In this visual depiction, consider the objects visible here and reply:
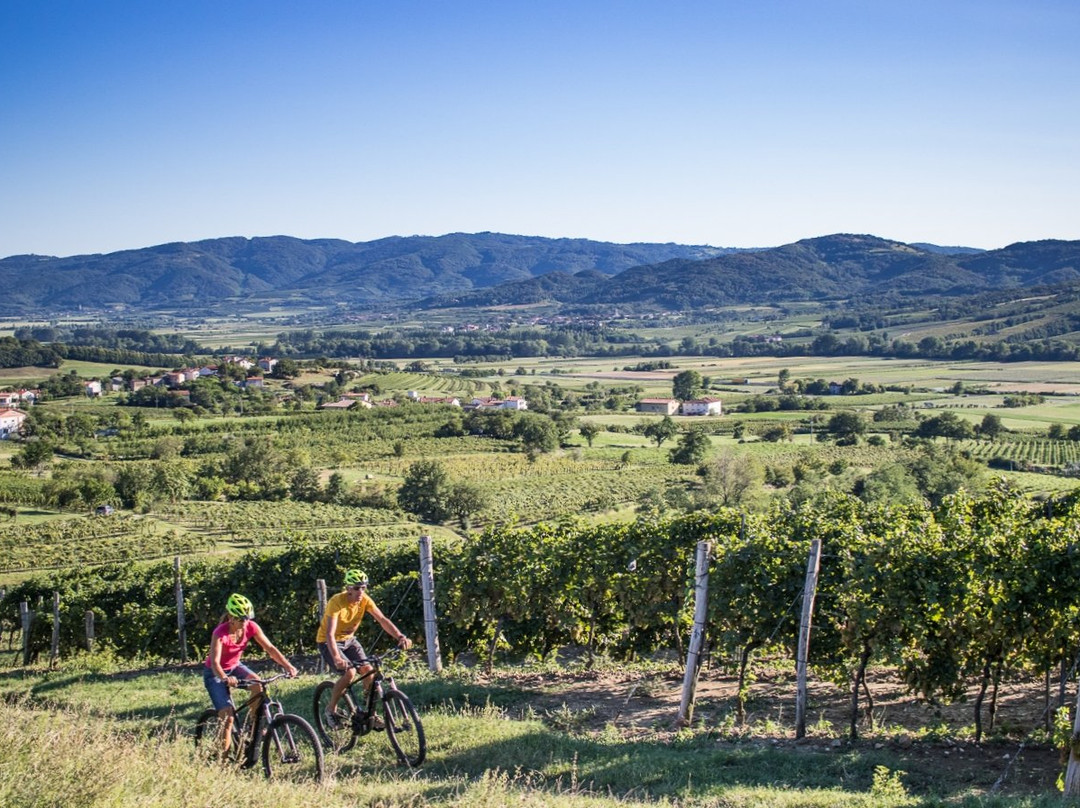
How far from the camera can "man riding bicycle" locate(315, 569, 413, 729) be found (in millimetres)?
7832

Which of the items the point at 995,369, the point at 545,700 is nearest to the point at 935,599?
the point at 545,700

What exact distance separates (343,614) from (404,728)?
3.95ft

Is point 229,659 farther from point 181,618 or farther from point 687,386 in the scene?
point 687,386

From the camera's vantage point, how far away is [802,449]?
71.0 metres

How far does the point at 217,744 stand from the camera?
7109 mm

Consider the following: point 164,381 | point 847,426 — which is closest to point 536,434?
point 847,426

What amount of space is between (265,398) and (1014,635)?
102 meters

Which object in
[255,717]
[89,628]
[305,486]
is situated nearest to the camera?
[255,717]

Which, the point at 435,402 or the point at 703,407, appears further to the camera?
the point at 435,402

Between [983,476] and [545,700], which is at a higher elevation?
[545,700]

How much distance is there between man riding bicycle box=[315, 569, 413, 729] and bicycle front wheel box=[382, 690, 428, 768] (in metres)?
0.22

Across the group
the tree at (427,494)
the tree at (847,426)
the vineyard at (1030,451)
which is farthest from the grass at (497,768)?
the tree at (847,426)

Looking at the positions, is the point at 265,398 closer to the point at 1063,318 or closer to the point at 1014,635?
the point at 1014,635

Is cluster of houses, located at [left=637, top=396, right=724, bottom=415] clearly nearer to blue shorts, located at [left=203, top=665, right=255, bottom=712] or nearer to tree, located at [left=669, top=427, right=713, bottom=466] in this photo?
tree, located at [left=669, top=427, right=713, bottom=466]
